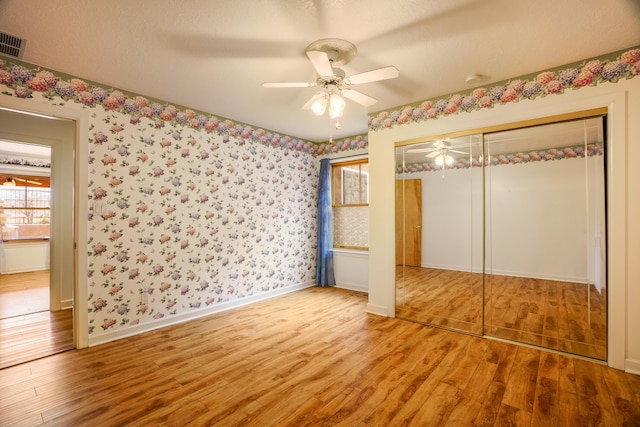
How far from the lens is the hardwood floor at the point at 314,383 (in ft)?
5.90

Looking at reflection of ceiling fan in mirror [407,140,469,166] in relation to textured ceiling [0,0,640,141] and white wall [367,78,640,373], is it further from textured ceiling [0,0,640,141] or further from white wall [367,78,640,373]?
white wall [367,78,640,373]

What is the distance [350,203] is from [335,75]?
3.01 meters

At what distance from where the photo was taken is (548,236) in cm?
281

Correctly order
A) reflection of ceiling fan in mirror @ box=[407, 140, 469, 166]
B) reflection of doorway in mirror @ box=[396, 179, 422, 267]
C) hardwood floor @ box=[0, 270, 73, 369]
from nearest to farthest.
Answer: hardwood floor @ box=[0, 270, 73, 369] < reflection of ceiling fan in mirror @ box=[407, 140, 469, 166] < reflection of doorway in mirror @ box=[396, 179, 422, 267]

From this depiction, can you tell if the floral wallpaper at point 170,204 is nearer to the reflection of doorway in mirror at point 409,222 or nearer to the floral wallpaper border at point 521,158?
the reflection of doorway in mirror at point 409,222

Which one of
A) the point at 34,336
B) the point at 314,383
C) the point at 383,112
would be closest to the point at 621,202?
the point at 383,112

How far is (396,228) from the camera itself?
139 inches

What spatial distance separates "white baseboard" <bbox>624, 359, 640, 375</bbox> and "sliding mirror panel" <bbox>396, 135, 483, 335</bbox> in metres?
1.05

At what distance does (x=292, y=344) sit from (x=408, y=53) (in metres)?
2.80

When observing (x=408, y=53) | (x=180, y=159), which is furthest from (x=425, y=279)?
(x=180, y=159)

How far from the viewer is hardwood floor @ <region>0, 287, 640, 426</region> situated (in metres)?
1.80

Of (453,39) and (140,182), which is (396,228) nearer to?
(453,39)

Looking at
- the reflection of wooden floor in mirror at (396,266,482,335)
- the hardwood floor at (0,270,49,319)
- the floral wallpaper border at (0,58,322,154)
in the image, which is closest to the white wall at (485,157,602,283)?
the reflection of wooden floor in mirror at (396,266,482,335)

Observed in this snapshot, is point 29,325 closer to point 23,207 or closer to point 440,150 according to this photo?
point 23,207
